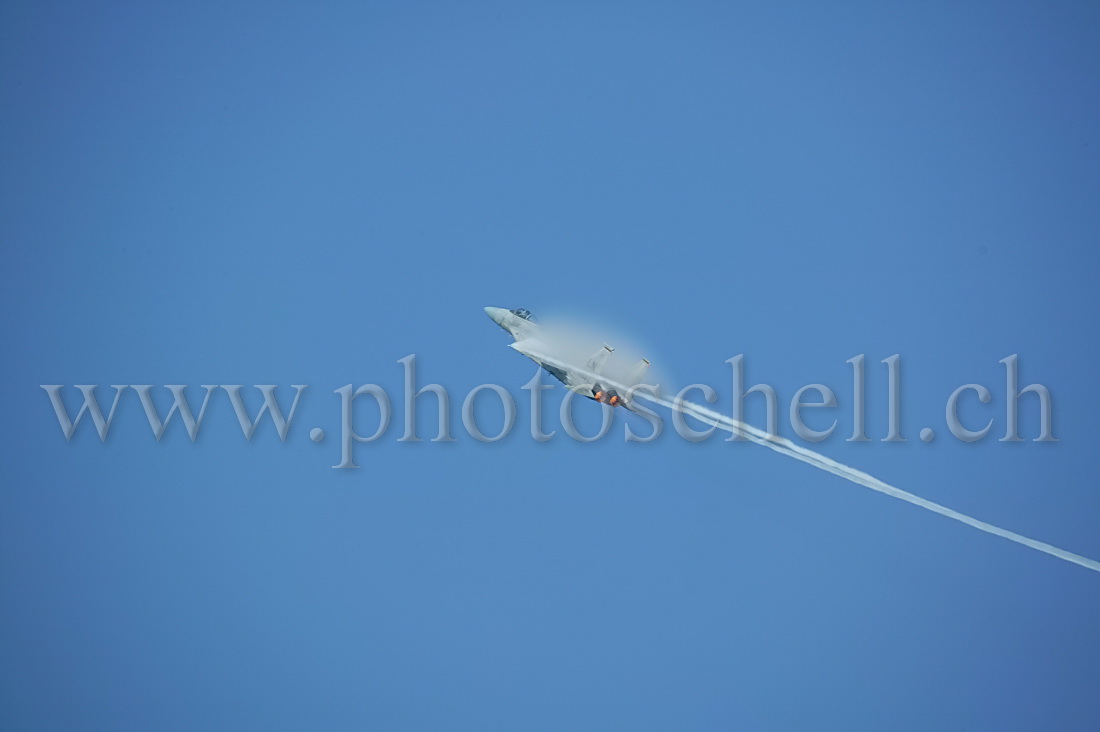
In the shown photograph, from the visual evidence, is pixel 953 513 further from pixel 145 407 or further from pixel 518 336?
pixel 145 407

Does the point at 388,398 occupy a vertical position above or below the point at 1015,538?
above

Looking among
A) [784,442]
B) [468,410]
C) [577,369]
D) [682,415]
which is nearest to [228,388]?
[468,410]

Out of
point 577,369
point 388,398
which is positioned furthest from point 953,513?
point 388,398

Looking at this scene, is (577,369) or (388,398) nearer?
(577,369)

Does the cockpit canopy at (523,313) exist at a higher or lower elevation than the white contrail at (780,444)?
higher

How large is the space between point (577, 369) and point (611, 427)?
2248 millimetres

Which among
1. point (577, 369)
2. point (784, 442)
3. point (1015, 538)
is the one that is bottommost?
point (1015, 538)

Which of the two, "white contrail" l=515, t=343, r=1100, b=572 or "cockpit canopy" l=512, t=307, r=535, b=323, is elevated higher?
"cockpit canopy" l=512, t=307, r=535, b=323

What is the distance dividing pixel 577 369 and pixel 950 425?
12.2 m

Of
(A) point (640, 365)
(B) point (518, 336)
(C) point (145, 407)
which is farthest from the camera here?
(C) point (145, 407)

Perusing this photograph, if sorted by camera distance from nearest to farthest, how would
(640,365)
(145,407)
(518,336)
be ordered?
(640,365) < (518,336) < (145,407)

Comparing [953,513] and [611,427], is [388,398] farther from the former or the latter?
[953,513]

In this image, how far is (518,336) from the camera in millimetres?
29500

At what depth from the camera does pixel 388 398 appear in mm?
30797
